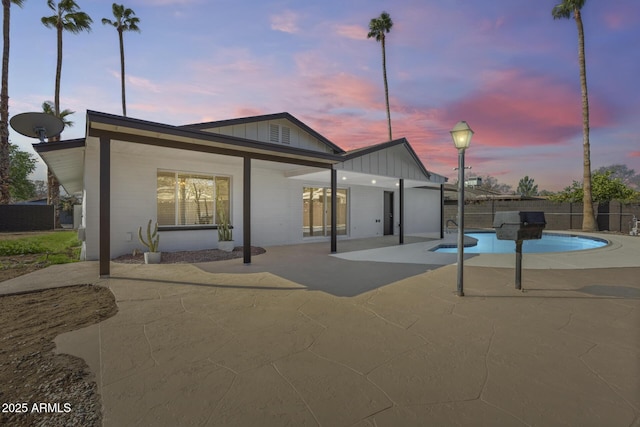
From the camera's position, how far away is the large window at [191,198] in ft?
27.2

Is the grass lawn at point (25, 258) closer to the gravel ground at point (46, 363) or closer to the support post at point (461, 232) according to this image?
the gravel ground at point (46, 363)

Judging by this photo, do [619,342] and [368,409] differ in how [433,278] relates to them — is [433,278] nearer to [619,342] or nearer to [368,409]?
[619,342]

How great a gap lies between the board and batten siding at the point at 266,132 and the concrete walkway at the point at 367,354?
21.6 ft

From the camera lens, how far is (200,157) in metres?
8.27

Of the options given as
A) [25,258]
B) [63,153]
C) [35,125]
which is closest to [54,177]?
[25,258]

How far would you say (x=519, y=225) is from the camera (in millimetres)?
4094

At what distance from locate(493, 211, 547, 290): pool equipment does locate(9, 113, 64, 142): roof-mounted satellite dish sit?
351 inches

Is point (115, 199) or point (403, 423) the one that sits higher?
point (115, 199)

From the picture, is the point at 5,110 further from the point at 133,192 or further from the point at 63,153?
the point at 133,192

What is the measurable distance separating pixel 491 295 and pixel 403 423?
10.9 ft

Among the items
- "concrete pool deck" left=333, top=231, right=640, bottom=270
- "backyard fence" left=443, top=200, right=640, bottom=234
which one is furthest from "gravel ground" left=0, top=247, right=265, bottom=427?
"backyard fence" left=443, top=200, right=640, bottom=234

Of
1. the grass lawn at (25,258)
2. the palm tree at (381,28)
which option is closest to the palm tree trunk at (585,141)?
the palm tree at (381,28)

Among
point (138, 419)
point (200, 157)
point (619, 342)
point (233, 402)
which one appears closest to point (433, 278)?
point (619, 342)

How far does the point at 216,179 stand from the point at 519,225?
8189 millimetres
